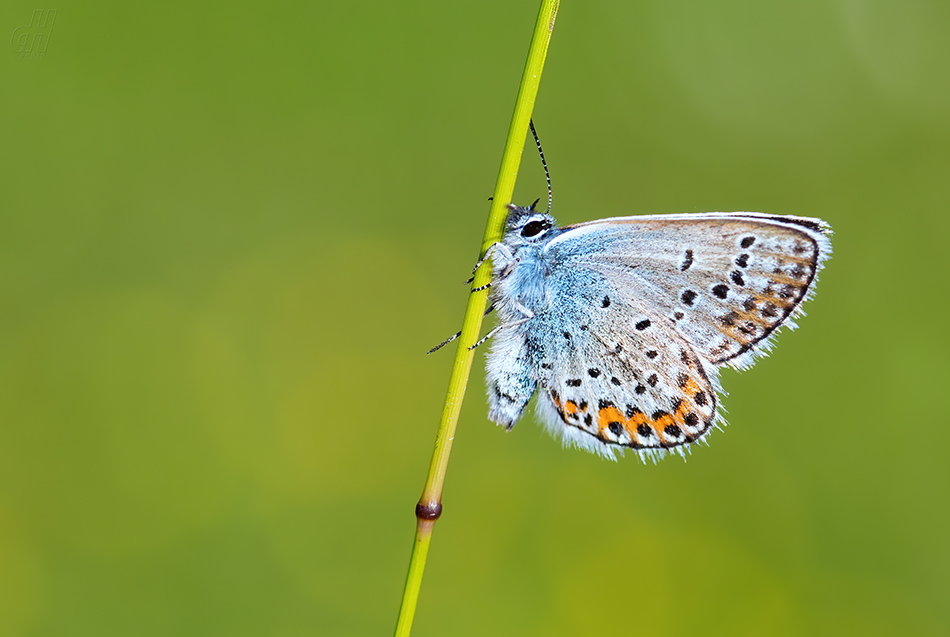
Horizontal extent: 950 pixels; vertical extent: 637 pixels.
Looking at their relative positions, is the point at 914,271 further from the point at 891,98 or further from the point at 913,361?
the point at 891,98

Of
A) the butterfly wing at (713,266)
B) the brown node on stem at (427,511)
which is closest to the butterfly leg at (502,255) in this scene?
the butterfly wing at (713,266)

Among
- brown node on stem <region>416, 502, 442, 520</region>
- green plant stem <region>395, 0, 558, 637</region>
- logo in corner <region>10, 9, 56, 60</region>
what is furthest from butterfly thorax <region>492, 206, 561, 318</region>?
logo in corner <region>10, 9, 56, 60</region>

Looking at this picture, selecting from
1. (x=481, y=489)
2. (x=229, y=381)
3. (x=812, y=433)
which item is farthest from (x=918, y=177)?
(x=229, y=381)

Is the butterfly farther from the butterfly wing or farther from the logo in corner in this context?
the logo in corner

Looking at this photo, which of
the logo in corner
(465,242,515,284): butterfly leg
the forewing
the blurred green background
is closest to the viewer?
(465,242,515,284): butterfly leg

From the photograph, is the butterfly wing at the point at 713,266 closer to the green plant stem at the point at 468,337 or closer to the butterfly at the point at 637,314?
the butterfly at the point at 637,314

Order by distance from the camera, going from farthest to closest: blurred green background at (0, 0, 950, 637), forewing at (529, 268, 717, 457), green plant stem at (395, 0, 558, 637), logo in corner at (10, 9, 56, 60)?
logo in corner at (10, 9, 56, 60) → blurred green background at (0, 0, 950, 637) → forewing at (529, 268, 717, 457) → green plant stem at (395, 0, 558, 637)
